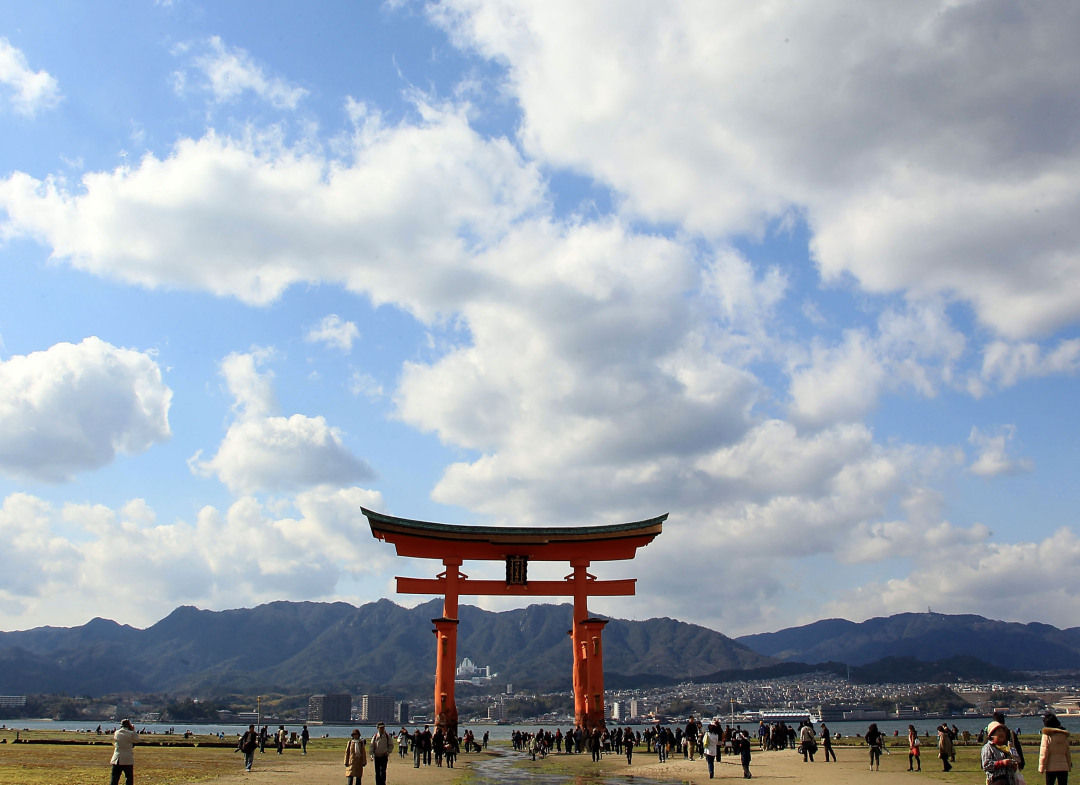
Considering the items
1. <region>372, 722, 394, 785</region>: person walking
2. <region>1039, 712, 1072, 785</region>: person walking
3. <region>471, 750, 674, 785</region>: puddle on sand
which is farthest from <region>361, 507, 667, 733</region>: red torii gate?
<region>1039, 712, 1072, 785</region>: person walking

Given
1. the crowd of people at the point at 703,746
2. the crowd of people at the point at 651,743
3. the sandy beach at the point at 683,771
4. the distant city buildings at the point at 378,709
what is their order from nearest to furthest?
the crowd of people at the point at 703,746 < the sandy beach at the point at 683,771 < the crowd of people at the point at 651,743 < the distant city buildings at the point at 378,709

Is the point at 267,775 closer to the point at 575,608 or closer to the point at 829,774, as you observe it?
the point at 829,774

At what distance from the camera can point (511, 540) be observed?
39.6 meters

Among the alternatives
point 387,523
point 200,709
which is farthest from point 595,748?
point 200,709

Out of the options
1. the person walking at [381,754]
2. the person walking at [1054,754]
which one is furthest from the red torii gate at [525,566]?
the person walking at [1054,754]

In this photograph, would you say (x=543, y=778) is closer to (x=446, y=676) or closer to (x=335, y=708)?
(x=446, y=676)

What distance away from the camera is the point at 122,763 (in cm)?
1431

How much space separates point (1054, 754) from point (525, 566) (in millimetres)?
30582

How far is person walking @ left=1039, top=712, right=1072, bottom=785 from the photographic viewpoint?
36.6 feet

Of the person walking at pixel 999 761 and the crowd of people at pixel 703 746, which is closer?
the person walking at pixel 999 761

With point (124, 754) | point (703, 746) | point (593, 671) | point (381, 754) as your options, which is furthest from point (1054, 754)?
point (593, 671)

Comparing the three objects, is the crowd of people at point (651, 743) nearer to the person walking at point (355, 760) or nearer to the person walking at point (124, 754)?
the person walking at point (355, 760)

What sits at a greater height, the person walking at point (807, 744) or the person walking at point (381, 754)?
the person walking at point (381, 754)

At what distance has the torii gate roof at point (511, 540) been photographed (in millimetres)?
38312
